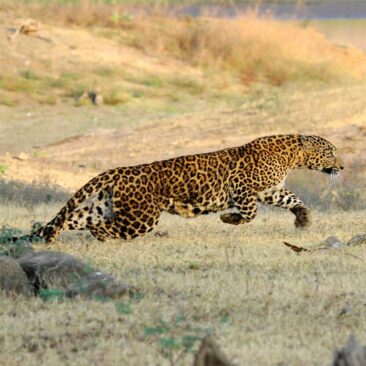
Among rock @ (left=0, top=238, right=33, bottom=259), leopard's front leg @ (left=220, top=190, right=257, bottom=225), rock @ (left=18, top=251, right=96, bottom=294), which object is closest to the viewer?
rock @ (left=18, top=251, right=96, bottom=294)

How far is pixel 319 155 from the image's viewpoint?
12375mm

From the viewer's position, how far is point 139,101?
86.3ft

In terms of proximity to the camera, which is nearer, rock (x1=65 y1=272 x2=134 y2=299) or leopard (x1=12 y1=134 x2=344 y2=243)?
rock (x1=65 y1=272 x2=134 y2=299)

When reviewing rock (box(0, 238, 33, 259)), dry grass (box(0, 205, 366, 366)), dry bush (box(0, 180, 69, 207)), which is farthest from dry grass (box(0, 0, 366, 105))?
dry grass (box(0, 205, 366, 366))

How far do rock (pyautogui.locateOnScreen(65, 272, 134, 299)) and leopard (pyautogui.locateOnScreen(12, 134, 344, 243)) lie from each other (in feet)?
8.36

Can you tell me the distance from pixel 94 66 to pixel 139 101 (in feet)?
7.03

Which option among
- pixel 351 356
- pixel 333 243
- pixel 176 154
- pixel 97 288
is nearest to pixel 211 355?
pixel 351 356

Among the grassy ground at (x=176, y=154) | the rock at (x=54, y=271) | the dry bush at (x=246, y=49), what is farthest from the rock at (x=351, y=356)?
the dry bush at (x=246, y=49)

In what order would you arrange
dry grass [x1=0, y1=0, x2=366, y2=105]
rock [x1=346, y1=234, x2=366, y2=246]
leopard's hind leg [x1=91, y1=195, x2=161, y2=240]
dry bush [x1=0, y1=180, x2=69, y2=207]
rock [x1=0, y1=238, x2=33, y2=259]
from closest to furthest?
rock [x1=0, y1=238, x2=33, y2=259]
rock [x1=346, y1=234, x2=366, y2=246]
leopard's hind leg [x1=91, y1=195, x2=161, y2=240]
dry bush [x1=0, y1=180, x2=69, y2=207]
dry grass [x1=0, y1=0, x2=366, y2=105]

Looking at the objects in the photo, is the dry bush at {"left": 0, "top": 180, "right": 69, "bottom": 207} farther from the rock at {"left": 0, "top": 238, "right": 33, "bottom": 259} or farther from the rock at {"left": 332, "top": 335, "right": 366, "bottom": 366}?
the rock at {"left": 332, "top": 335, "right": 366, "bottom": 366}

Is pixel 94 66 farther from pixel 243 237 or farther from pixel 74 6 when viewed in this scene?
pixel 243 237

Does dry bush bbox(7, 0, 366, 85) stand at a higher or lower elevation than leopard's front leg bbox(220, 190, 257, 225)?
lower

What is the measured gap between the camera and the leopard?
11.0 metres

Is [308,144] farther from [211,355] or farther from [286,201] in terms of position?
[211,355]
